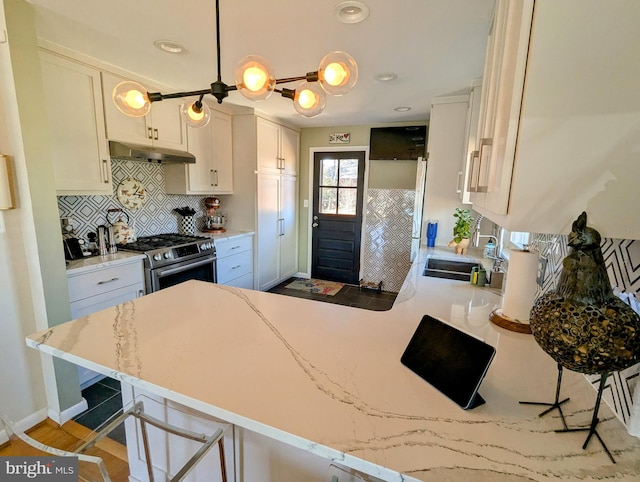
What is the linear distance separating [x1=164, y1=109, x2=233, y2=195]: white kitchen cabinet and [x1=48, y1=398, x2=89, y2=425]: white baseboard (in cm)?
194

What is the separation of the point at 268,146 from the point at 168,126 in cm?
124

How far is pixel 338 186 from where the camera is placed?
443 cm

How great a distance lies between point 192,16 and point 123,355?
169cm

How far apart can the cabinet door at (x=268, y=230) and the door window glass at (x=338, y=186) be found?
775 mm

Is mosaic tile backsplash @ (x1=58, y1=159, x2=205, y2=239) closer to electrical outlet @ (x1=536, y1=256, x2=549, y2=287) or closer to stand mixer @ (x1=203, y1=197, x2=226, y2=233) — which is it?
stand mixer @ (x1=203, y1=197, x2=226, y2=233)

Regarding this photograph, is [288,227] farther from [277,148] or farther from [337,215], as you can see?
[277,148]

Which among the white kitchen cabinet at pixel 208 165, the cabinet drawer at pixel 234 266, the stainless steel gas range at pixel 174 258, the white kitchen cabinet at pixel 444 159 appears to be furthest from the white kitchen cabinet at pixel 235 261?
the white kitchen cabinet at pixel 444 159

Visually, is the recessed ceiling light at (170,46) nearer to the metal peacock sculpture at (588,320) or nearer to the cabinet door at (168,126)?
the cabinet door at (168,126)

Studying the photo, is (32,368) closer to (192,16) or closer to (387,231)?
(192,16)

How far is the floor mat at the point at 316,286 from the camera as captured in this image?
4.21 meters

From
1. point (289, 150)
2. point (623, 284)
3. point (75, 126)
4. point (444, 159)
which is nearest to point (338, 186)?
point (289, 150)

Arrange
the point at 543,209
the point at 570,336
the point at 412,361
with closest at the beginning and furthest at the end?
the point at 570,336 → the point at 543,209 → the point at 412,361

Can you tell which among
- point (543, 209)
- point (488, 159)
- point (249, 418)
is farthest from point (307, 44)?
point (249, 418)

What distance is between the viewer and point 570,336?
570mm
